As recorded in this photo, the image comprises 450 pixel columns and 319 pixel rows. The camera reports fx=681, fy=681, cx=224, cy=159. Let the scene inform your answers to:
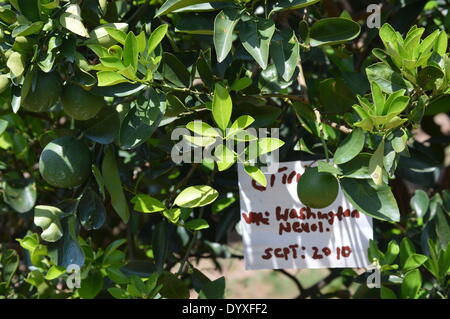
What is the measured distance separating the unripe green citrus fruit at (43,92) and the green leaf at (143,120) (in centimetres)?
13

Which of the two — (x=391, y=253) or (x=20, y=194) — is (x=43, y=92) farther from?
(x=391, y=253)

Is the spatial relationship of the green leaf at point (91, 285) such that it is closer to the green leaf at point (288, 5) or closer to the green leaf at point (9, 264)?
the green leaf at point (9, 264)

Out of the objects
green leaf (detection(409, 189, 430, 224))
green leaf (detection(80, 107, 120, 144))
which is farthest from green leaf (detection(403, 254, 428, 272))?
green leaf (detection(80, 107, 120, 144))

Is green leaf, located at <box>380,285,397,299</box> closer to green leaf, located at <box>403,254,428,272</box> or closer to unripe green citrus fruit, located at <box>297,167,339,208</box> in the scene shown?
green leaf, located at <box>403,254,428,272</box>

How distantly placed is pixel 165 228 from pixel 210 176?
0.12 m

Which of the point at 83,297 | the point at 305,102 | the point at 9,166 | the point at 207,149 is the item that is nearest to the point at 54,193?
the point at 9,166

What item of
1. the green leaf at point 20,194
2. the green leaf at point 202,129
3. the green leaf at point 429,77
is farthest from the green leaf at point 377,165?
the green leaf at point 20,194

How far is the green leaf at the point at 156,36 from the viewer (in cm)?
93

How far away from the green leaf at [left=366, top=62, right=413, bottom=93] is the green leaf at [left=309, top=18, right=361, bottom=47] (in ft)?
0.19

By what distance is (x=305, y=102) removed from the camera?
3.62 feet

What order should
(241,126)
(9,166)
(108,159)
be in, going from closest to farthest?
(241,126)
(108,159)
(9,166)

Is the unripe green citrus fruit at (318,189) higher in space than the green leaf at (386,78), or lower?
lower
